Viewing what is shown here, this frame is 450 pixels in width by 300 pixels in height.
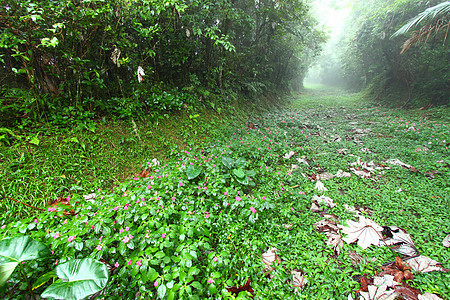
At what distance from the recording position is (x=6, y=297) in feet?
4.15

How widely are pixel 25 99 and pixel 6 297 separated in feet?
8.87

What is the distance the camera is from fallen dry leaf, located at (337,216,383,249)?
1836 millimetres

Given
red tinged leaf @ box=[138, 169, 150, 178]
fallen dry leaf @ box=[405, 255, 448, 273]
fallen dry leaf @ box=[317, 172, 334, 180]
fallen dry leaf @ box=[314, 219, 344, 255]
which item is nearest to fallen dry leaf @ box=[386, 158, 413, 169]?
fallen dry leaf @ box=[317, 172, 334, 180]

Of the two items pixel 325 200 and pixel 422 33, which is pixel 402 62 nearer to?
pixel 422 33

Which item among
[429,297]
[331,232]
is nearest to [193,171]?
[331,232]

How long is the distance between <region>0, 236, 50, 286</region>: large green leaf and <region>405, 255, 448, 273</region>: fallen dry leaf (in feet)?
10.3

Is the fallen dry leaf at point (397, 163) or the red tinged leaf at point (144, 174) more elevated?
the red tinged leaf at point (144, 174)

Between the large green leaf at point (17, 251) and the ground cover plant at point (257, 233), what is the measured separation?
0.41 ft

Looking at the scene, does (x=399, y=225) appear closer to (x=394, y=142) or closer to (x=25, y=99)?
(x=394, y=142)

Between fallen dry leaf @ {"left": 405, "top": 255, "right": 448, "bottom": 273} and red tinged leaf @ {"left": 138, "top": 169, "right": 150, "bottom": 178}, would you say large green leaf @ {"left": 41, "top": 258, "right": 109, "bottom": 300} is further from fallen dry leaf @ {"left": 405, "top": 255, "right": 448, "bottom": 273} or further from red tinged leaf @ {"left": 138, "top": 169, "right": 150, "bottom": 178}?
fallen dry leaf @ {"left": 405, "top": 255, "right": 448, "bottom": 273}

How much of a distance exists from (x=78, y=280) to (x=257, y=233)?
1588mm

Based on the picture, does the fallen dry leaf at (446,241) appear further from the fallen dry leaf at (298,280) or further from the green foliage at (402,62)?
the green foliage at (402,62)

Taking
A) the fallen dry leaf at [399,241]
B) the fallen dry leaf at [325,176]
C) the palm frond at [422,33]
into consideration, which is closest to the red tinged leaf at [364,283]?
the fallen dry leaf at [399,241]

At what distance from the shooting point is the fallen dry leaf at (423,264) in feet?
4.94
